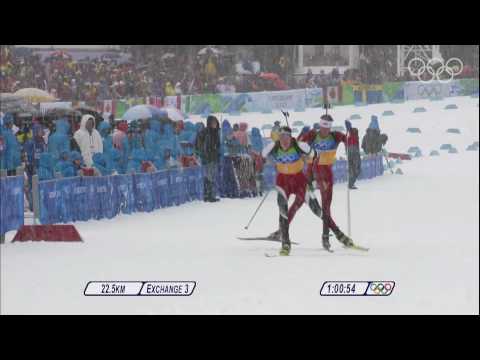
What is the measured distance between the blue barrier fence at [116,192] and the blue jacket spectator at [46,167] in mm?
88

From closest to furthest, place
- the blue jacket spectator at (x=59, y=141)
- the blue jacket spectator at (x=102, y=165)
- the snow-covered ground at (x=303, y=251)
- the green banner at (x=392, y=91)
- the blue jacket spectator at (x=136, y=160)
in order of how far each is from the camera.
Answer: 1. the snow-covered ground at (x=303, y=251)
2. the green banner at (x=392, y=91)
3. the blue jacket spectator at (x=59, y=141)
4. the blue jacket spectator at (x=102, y=165)
5. the blue jacket spectator at (x=136, y=160)

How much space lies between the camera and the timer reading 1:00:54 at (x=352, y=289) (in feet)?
52.9

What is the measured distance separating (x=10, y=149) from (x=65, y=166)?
634 millimetres

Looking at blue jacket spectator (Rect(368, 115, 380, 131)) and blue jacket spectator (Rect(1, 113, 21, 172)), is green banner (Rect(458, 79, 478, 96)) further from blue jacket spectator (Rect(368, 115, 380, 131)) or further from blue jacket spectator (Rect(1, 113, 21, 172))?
blue jacket spectator (Rect(1, 113, 21, 172))

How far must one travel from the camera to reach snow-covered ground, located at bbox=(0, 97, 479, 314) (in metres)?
16.0

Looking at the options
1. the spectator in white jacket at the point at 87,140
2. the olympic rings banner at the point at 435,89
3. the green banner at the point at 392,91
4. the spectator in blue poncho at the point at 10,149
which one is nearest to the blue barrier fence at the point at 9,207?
the spectator in blue poncho at the point at 10,149

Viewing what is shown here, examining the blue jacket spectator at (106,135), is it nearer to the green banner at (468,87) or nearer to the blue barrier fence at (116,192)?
the blue barrier fence at (116,192)

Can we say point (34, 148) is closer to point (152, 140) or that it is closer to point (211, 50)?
point (152, 140)

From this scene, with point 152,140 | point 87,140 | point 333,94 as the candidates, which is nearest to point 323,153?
point 333,94

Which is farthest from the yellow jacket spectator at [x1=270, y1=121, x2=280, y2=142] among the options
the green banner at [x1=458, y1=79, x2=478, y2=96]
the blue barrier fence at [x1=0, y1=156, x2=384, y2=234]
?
the green banner at [x1=458, y1=79, x2=478, y2=96]

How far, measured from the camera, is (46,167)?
1712 cm

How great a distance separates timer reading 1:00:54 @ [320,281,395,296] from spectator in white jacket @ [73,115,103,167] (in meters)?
3.11

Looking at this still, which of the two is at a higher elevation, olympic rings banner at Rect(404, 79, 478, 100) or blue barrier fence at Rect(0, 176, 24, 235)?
olympic rings banner at Rect(404, 79, 478, 100)

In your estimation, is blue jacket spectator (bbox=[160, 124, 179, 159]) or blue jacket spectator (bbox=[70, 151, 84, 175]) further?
blue jacket spectator (bbox=[70, 151, 84, 175])
